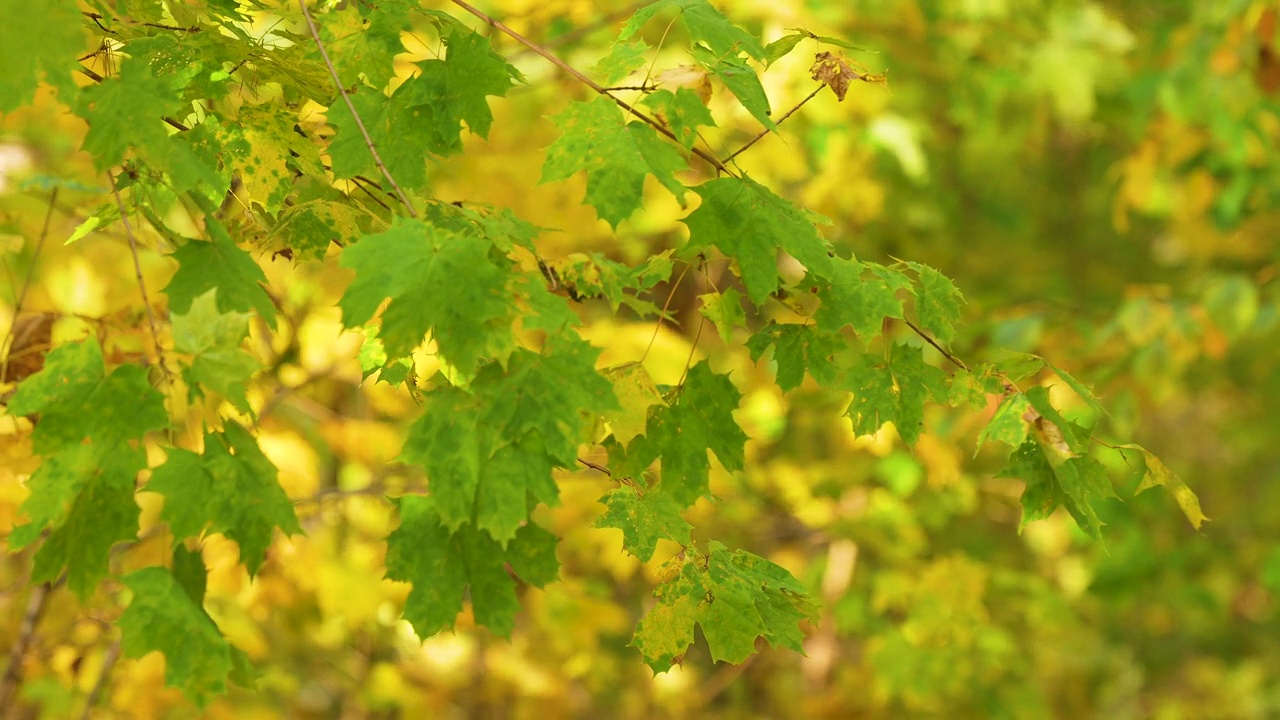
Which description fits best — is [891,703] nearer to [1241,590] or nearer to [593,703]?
[593,703]

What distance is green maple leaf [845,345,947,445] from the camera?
6.02 feet

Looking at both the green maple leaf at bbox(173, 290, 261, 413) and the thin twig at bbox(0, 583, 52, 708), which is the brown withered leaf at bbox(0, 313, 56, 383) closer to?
the thin twig at bbox(0, 583, 52, 708)

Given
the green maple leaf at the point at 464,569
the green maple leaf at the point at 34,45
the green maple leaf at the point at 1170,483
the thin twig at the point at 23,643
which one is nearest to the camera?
the green maple leaf at the point at 34,45

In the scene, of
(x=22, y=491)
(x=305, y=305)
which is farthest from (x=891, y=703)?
(x=22, y=491)

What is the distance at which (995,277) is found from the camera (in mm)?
7031

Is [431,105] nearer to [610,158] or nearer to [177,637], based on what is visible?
[610,158]

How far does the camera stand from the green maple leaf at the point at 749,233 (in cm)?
166

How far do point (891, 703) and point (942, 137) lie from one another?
3.37m

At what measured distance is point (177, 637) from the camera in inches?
59.2

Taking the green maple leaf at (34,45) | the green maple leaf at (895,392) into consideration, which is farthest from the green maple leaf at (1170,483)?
the green maple leaf at (34,45)

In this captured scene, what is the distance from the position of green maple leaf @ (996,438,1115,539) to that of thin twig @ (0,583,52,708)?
226 cm

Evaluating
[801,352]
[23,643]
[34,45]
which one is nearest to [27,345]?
[23,643]

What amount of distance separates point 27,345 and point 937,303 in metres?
1.86

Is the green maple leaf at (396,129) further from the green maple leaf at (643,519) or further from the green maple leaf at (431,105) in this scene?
the green maple leaf at (643,519)
